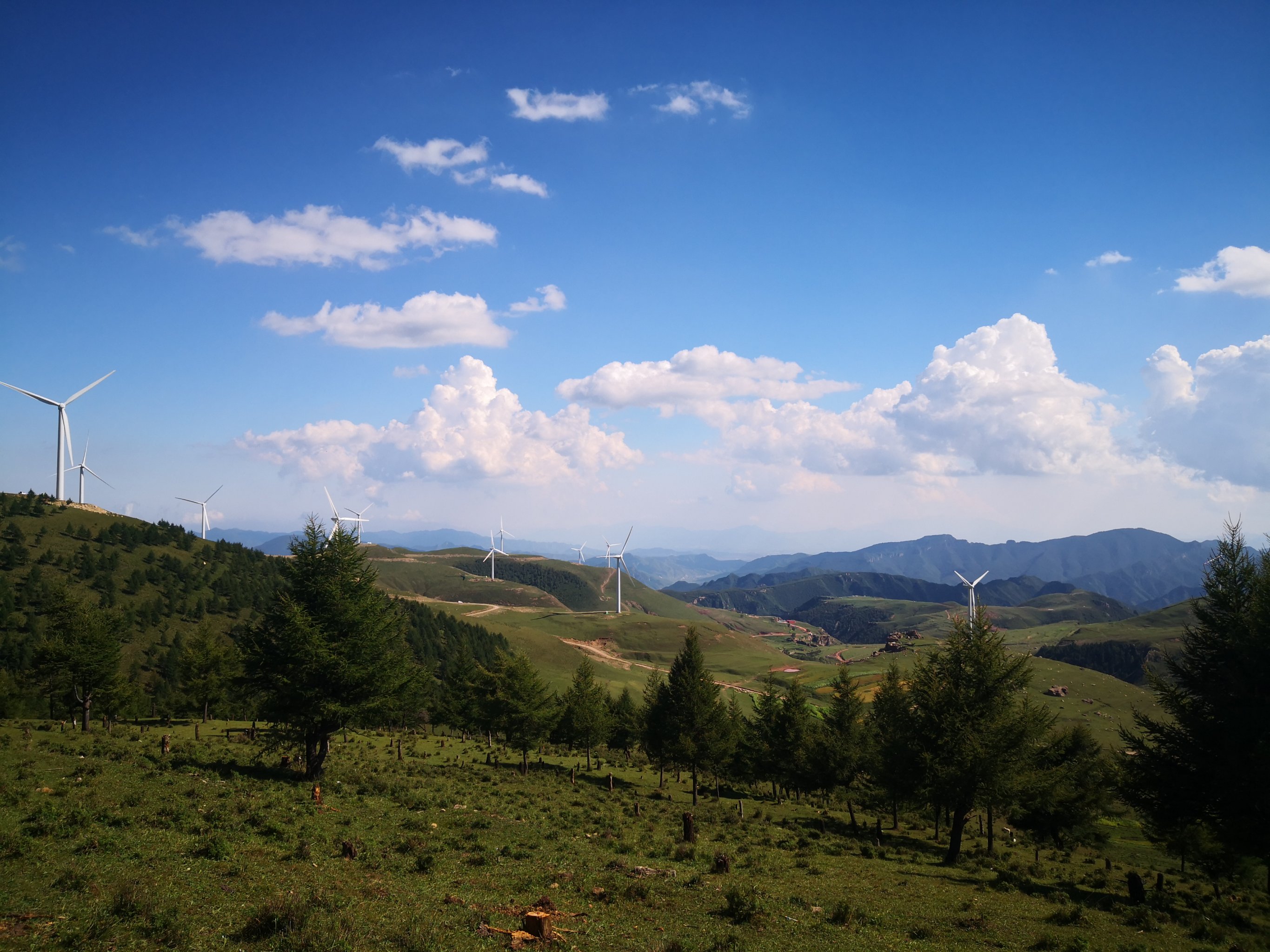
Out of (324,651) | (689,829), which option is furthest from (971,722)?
(324,651)

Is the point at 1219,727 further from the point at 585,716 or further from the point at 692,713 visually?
the point at 585,716

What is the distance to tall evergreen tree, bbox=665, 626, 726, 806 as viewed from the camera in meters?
50.3

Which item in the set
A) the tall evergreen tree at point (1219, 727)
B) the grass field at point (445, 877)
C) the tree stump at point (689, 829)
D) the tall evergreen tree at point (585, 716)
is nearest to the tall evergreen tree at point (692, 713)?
the grass field at point (445, 877)

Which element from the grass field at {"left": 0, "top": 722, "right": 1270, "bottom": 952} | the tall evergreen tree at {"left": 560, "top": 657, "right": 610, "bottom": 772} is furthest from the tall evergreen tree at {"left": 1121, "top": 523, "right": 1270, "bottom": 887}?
the tall evergreen tree at {"left": 560, "top": 657, "right": 610, "bottom": 772}

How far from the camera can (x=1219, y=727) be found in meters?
27.5

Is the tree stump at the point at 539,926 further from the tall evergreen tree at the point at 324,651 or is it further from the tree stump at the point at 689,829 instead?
the tall evergreen tree at the point at 324,651

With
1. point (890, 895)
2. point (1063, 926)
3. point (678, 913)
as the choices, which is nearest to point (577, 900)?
point (678, 913)

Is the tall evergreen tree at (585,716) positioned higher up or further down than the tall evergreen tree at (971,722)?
further down

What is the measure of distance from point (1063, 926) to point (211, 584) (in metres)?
181

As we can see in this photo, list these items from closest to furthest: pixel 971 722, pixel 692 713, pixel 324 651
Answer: pixel 324 651 → pixel 971 722 → pixel 692 713

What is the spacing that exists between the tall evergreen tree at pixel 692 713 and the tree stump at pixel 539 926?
1371 inches

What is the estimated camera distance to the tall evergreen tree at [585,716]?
67.2 metres

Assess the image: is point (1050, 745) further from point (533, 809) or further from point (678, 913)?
point (678, 913)

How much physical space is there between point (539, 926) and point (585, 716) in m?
53.1
